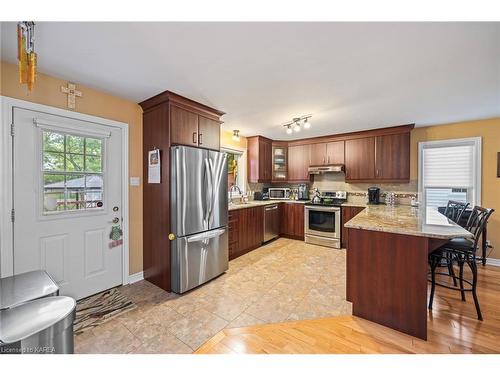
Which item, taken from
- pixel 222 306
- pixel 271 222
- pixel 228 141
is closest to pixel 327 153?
pixel 271 222

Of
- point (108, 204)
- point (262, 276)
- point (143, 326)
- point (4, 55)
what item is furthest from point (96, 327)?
point (4, 55)

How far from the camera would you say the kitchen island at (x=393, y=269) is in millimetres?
1589

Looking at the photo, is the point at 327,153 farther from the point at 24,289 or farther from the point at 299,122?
the point at 24,289

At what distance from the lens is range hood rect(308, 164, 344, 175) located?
167 inches

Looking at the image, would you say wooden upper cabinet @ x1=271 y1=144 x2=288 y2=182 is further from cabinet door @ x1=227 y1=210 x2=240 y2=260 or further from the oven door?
cabinet door @ x1=227 y1=210 x2=240 y2=260

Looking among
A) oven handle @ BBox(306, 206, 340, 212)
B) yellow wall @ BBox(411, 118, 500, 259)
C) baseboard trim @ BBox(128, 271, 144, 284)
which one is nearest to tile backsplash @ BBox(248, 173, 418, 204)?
oven handle @ BBox(306, 206, 340, 212)

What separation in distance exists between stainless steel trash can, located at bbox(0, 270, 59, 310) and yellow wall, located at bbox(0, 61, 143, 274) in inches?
45.6

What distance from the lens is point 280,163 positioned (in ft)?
16.4

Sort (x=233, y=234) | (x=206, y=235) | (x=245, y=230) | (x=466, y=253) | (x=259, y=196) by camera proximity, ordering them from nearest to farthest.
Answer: (x=466, y=253) < (x=206, y=235) < (x=233, y=234) < (x=245, y=230) < (x=259, y=196)

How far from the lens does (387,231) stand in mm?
1691

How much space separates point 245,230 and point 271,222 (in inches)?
34.7
